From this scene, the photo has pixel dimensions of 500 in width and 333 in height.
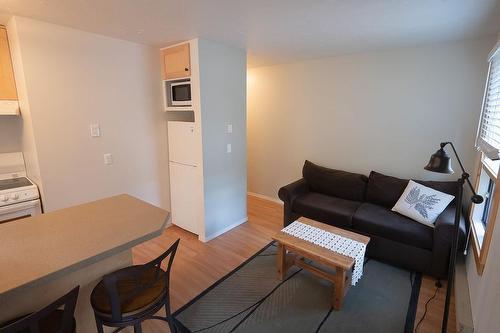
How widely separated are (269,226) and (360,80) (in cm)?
233

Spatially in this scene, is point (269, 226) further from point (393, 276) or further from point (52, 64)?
point (52, 64)

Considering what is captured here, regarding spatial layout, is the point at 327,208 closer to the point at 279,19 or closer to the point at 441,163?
the point at 441,163

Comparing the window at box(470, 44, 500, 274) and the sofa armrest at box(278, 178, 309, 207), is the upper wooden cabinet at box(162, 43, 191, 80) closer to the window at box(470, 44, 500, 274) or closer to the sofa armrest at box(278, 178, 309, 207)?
the sofa armrest at box(278, 178, 309, 207)

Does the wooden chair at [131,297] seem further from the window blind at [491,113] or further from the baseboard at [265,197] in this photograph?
the baseboard at [265,197]

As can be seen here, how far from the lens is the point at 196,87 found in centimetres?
272

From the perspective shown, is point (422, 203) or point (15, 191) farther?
point (422, 203)

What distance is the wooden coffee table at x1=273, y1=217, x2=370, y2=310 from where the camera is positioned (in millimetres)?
1972

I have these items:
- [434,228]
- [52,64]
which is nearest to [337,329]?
[434,228]

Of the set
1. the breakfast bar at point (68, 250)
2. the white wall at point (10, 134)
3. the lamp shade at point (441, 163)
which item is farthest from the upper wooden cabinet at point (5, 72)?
the lamp shade at point (441, 163)

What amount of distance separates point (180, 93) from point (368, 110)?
2.42 metres

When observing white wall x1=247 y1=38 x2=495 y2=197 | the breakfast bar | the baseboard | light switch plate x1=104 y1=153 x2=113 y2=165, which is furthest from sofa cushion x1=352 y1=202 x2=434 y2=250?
light switch plate x1=104 y1=153 x2=113 y2=165

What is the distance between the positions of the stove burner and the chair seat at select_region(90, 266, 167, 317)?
1.70 metres

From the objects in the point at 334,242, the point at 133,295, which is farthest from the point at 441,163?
the point at 133,295

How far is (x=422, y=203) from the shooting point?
8.57ft
